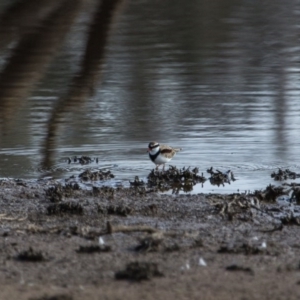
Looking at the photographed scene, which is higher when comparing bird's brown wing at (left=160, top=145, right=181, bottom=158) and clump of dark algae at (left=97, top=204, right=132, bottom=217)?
bird's brown wing at (left=160, top=145, right=181, bottom=158)

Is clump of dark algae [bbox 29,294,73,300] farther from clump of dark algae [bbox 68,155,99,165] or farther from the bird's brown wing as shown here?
clump of dark algae [bbox 68,155,99,165]

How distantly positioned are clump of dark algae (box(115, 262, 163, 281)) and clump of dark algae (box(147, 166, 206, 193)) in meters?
3.78

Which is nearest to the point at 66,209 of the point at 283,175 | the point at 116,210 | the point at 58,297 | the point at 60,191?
the point at 116,210

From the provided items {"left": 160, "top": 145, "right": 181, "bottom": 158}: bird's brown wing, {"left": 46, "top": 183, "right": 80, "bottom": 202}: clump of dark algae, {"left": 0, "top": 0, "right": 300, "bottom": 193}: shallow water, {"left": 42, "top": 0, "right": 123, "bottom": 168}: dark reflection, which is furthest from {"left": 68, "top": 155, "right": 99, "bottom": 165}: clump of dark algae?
{"left": 46, "top": 183, "right": 80, "bottom": 202}: clump of dark algae

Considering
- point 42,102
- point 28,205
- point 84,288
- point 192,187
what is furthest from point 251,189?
point 42,102

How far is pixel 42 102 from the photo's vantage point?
15.4 m

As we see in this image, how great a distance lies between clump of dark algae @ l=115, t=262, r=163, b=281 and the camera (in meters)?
6.72

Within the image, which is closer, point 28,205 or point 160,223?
point 160,223

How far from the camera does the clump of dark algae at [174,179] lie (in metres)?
10.7

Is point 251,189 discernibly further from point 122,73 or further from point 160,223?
point 122,73

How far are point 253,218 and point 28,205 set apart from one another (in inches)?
92.5

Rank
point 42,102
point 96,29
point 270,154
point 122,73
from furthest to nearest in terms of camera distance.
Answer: point 96,29, point 122,73, point 42,102, point 270,154

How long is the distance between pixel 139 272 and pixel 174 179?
4225 millimetres

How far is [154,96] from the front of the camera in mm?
15867
